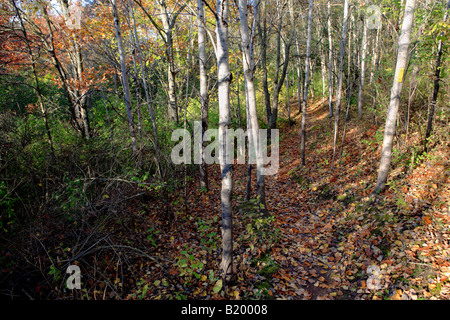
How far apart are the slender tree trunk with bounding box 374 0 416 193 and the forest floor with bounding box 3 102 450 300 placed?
0.56 metres

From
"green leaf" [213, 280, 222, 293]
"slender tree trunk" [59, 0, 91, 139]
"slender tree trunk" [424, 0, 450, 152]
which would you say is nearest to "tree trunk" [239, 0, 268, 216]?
"green leaf" [213, 280, 222, 293]

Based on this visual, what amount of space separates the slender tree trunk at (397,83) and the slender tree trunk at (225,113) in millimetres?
4365

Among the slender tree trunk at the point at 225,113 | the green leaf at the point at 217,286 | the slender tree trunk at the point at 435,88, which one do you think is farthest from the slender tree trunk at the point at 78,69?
the slender tree trunk at the point at 435,88

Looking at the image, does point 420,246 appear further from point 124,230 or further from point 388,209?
point 124,230

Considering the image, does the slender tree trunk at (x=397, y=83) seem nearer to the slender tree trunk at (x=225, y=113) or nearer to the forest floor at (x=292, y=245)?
the forest floor at (x=292, y=245)

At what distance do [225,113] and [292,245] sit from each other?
3689mm

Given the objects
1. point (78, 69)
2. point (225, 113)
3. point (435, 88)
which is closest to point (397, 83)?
point (435, 88)

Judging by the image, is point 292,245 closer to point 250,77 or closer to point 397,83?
point 250,77

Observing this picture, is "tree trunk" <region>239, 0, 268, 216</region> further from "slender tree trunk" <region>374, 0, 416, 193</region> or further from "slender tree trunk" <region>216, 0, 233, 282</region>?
"slender tree trunk" <region>374, 0, 416, 193</region>

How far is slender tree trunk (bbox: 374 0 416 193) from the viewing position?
5.14 metres

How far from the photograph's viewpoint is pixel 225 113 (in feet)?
12.1
